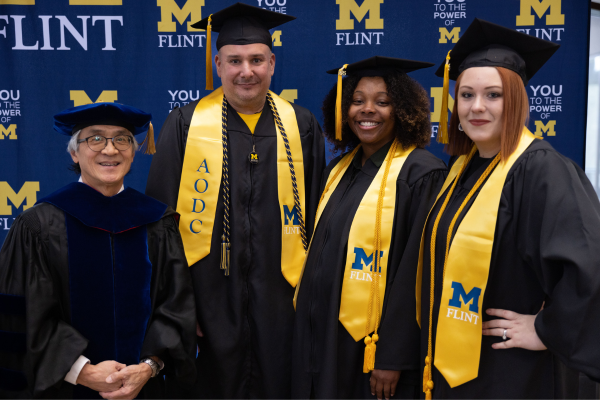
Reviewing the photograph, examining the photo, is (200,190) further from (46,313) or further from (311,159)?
(46,313)

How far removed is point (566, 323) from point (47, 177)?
348 cm

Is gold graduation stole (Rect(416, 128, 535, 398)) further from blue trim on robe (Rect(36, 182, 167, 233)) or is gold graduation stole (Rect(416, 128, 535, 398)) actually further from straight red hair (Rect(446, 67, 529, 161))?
blue trim on robe (Rect(36, 182, 167, 233))

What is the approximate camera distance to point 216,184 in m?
2.43

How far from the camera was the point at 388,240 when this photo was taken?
2.08 metres

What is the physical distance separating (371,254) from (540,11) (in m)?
2.49

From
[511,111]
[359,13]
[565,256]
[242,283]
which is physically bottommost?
[242,283]

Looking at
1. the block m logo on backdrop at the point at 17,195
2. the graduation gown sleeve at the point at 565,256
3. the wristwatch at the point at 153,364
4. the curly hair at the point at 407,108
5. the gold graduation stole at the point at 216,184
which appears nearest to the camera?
the graduation gown sleeve at the point at 565,256

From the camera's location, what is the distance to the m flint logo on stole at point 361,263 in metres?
2.08

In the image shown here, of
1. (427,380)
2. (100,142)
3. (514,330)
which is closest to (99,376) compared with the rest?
(100,142)

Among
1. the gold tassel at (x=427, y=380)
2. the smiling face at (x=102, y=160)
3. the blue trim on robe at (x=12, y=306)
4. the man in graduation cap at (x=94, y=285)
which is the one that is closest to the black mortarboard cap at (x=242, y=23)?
the man in graduation cap at (x=94, y=285)

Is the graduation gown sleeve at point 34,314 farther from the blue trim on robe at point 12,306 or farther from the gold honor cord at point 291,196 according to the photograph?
the gold honor cord at point 291,196

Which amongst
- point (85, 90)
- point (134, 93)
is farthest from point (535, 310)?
point (85, 90)

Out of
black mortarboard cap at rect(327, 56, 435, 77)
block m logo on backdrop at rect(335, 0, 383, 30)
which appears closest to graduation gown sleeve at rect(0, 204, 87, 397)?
black mortarboard cap at rect(327, 56, 435, 77)

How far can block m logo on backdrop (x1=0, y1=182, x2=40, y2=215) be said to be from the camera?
348 centimetres
